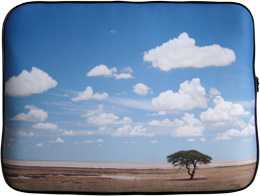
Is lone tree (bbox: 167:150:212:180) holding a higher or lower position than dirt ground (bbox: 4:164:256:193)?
higher

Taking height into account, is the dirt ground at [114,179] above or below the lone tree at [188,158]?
below

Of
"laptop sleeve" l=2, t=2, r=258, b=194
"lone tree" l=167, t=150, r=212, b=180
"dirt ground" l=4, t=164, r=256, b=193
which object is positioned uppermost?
"laptop sleeve" l=2, t=2, r=258, b=194

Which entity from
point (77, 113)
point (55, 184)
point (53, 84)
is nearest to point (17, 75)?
point (53, 84)

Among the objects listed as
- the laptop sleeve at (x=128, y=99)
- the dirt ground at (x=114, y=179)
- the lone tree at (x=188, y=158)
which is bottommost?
the dirt ground at (x=114, y=179)

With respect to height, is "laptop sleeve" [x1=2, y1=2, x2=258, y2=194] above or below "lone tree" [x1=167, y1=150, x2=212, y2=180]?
above

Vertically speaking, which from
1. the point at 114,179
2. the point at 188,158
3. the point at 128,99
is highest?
the point at 128,99
